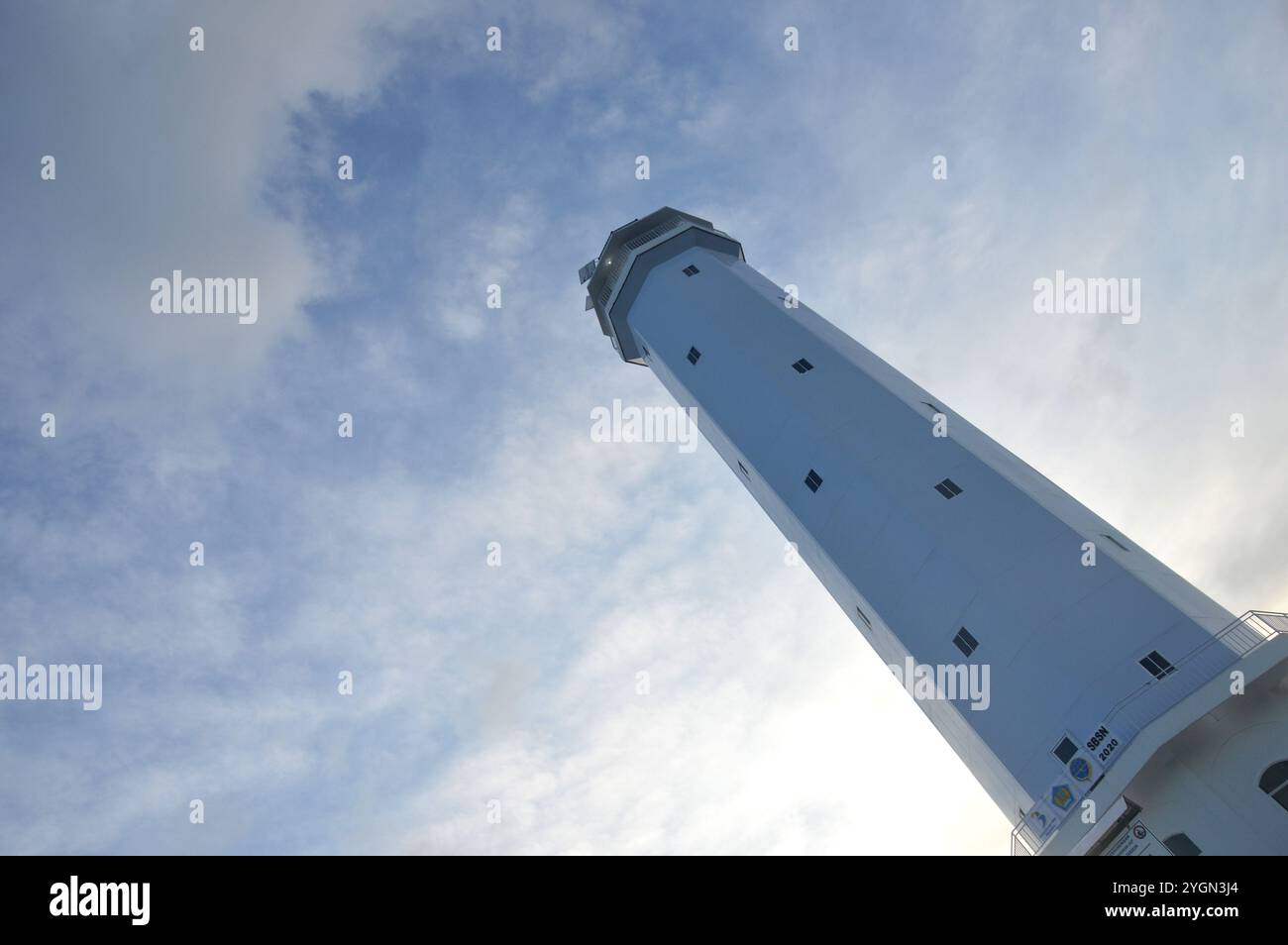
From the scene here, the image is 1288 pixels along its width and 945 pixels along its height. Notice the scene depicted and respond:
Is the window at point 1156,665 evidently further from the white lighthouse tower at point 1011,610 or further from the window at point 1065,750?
the window at point 1065,750

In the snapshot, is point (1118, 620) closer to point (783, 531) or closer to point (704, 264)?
point (783, 531)

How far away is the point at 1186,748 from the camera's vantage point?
52.0ft

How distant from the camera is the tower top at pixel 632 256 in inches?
1661

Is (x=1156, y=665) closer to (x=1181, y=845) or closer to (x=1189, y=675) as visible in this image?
(x=1189, y=675)

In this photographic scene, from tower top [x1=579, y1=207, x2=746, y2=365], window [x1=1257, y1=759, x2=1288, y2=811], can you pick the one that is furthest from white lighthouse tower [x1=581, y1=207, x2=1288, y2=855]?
tower top [x1=579, y1=207, x2=746, y2=365]

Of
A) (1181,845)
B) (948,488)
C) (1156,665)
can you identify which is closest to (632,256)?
(948,488)

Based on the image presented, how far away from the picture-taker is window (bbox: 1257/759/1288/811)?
14.6 meters

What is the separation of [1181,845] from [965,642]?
255 inches

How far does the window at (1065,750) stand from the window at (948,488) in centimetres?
778

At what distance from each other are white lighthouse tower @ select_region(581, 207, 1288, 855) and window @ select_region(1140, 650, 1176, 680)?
1.7 inches

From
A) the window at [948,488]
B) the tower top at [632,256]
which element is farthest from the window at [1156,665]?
the tower top at [632,256]
